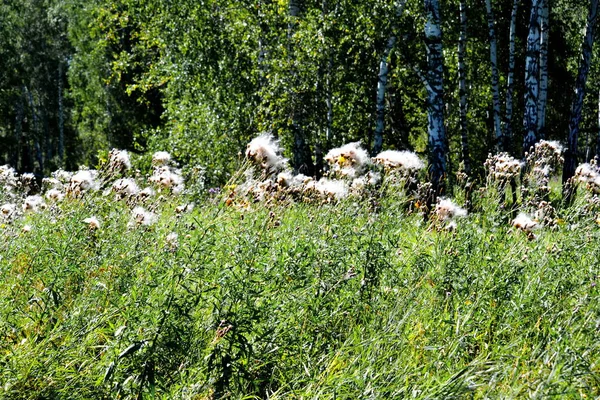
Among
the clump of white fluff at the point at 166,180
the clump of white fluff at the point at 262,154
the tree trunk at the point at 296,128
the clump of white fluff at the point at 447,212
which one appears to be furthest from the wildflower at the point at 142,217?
the tree trunk at the point at 296,128

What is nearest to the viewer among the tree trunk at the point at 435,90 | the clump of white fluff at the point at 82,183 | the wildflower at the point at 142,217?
the wildflower at the point at 142,217

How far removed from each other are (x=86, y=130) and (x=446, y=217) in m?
32.9

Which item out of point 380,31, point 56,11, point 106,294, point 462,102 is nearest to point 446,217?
point 106,294

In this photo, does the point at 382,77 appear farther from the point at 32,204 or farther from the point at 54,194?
the point at 54,194

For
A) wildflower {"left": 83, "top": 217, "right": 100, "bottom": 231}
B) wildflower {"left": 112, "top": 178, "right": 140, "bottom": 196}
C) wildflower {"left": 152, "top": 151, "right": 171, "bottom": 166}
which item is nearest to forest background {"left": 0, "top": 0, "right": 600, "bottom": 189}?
wildflower {"left": 152, "top": 151, "right": 171, "bottom": 166}

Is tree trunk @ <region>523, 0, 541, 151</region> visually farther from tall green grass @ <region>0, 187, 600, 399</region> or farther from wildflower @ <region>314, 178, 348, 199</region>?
wildflower @ <region>314, 178, 348, 199</region>

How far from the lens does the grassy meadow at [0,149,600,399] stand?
3236 millimetres

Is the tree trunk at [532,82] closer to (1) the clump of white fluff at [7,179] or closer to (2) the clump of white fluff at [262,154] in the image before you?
(1) the clump of white fluff at [7,179]

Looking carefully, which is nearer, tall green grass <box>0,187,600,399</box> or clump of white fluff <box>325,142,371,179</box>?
tall green grass <box>0,187,600,399</box>

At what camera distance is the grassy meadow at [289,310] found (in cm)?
324

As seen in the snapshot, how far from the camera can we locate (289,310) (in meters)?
3.89

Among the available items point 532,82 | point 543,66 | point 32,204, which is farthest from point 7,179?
point 543,66

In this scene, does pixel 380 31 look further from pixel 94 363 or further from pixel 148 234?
pixel 94 363

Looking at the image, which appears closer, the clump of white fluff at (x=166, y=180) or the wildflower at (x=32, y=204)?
the clump of white fluff at (x=166, y=180)
